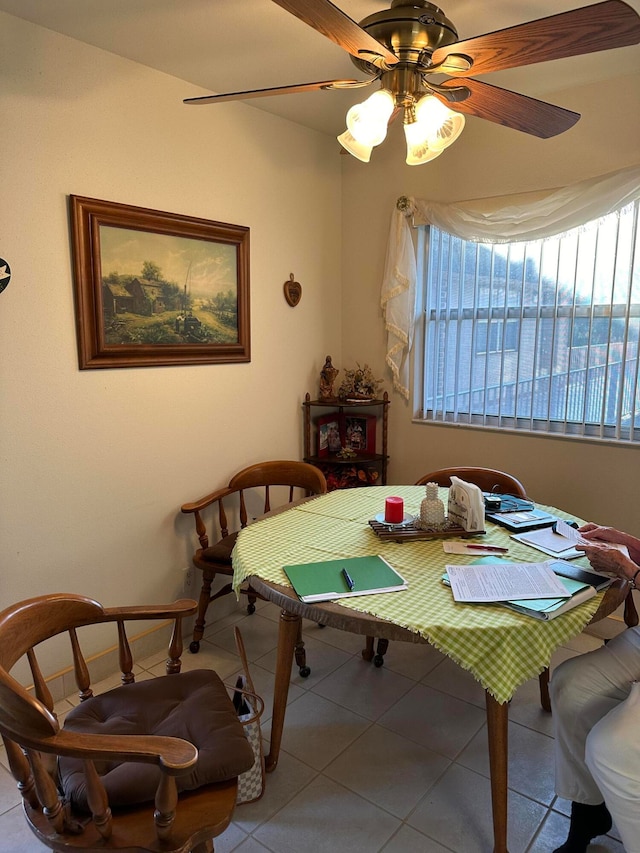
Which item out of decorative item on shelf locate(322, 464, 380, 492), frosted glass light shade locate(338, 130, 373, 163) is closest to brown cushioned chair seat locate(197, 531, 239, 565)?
decorative item on shelf locate(322, 464, 380, 492)

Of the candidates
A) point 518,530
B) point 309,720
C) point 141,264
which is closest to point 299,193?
point 141,264

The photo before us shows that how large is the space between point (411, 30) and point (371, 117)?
8.9 inches

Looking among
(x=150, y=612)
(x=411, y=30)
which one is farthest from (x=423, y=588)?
(x=411, y=30)

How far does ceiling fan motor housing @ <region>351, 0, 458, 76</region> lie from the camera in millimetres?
1468

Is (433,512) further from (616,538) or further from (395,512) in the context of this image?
(616,538)

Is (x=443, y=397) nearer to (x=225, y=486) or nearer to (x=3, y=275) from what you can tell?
(x=225, y=486)

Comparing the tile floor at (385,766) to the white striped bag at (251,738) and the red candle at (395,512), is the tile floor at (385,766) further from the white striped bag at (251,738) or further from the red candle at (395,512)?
the red candle at (395,512)

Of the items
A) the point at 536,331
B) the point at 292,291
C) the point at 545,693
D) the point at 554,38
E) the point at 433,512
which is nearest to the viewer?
the point at 554,38

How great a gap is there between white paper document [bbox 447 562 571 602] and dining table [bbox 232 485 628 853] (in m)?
0.03

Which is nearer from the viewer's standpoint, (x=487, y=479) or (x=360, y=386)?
(x=487, y=479)

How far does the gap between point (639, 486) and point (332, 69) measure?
7.33 ft

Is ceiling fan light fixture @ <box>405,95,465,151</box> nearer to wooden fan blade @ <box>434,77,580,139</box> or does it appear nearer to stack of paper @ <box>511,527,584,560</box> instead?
wooden fan blade @ <box>434,77,580,139</box>

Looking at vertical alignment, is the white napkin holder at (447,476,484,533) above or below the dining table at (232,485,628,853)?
above

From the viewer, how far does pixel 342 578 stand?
1611mm
